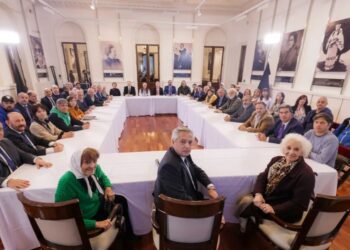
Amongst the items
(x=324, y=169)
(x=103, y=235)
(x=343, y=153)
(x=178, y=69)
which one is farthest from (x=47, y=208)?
(x=178, y=69)

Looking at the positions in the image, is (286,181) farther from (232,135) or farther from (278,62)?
(278,62)

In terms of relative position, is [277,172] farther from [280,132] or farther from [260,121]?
[260,121]

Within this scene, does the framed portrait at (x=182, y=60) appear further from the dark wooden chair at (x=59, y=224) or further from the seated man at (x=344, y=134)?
the dark wooden chair at (x=59, y=224)

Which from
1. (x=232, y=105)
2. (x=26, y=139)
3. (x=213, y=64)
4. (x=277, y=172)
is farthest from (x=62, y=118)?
(x=213, y=64)

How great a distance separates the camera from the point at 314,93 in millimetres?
5023

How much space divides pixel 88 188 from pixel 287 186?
1532 mm

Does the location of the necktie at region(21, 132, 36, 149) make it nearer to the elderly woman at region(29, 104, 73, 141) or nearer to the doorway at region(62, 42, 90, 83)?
the elderly woman at region(29, 104, 73, 141)

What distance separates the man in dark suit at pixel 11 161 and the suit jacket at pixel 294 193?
2.05m

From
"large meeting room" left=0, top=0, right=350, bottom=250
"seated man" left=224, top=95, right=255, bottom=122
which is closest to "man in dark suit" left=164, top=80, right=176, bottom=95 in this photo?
"large meeting room" left=0, top=0, right=350, bottom=250

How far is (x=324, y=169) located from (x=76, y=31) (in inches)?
386

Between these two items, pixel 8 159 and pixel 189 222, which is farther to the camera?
pixel 8 159

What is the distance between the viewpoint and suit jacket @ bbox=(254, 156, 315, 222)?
1.41 metres

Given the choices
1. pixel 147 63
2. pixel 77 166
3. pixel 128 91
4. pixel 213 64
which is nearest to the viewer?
pixel 77 166

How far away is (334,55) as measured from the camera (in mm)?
4484
